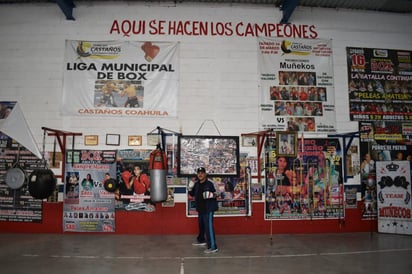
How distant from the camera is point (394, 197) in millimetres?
5988

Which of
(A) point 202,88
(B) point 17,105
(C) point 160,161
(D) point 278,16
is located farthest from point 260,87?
(B) point 17,105

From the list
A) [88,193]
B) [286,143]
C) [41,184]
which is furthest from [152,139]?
[286,143]

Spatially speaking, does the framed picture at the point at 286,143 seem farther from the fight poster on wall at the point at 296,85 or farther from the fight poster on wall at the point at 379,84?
the fight poster on wall at the point at 379,84

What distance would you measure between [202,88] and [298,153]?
7.97 feet

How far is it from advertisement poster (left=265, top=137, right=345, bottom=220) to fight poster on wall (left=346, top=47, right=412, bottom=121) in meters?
1.02

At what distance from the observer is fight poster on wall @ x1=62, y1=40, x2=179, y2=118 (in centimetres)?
607

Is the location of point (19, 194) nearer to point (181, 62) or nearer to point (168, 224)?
point (168, 224)

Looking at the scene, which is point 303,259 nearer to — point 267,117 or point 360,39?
point 267,117

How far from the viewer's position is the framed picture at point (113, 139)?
19.7ft

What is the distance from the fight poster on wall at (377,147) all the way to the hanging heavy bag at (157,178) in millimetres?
4149

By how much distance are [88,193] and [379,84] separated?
6.56m

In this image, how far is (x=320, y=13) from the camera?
259 inches

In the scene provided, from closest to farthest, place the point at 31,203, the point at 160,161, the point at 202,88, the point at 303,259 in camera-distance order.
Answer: the point at 303,259
the point at 160,161
the point at 31,203
the point at 202,88

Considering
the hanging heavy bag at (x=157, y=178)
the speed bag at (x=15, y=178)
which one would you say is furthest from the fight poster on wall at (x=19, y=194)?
the hanging heavy bag at (x=157, y=178)
